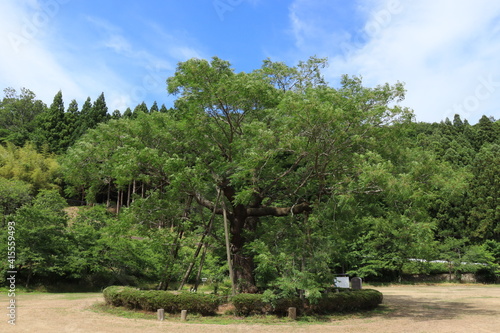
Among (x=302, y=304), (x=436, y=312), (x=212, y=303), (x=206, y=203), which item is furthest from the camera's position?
(x=206, y=203)

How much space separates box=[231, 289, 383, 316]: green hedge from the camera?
1122 centimetres

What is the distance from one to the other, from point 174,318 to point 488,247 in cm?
3398

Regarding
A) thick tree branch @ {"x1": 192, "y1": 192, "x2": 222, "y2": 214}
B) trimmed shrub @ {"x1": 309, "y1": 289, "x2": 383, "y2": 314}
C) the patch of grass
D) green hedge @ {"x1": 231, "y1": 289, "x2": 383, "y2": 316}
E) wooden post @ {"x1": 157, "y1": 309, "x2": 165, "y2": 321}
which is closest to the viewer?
wooden post @ {"x1": 157, "y1": 309, "x2": 165, "y2": 321}

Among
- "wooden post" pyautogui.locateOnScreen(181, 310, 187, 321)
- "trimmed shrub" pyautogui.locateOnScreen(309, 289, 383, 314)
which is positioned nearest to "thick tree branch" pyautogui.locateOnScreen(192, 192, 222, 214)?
"wooden post" pyautogui.locateOnScreen(181, 310, 187, 321)

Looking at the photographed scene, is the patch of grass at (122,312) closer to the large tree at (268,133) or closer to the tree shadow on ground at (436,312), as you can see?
the large tree at (268,133)

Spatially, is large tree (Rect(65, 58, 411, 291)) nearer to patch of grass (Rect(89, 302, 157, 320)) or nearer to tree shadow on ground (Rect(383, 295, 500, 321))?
patch of grass (Rect(89, 302, 157, 320))

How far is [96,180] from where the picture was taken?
594 inches

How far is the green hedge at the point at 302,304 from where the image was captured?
11.2 m

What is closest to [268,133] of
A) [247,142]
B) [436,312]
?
[247,142]

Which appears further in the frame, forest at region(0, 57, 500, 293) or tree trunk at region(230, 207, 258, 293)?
tree trunk at region(230, 207, 258, 293)

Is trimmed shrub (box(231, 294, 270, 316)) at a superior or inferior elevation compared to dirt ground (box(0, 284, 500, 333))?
superior

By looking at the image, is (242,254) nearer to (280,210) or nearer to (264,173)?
(280,210)

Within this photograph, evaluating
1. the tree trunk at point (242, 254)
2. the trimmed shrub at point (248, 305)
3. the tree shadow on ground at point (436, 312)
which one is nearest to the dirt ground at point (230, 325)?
the tree shadow on ground at point (436, 312)

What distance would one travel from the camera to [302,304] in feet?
38.2
